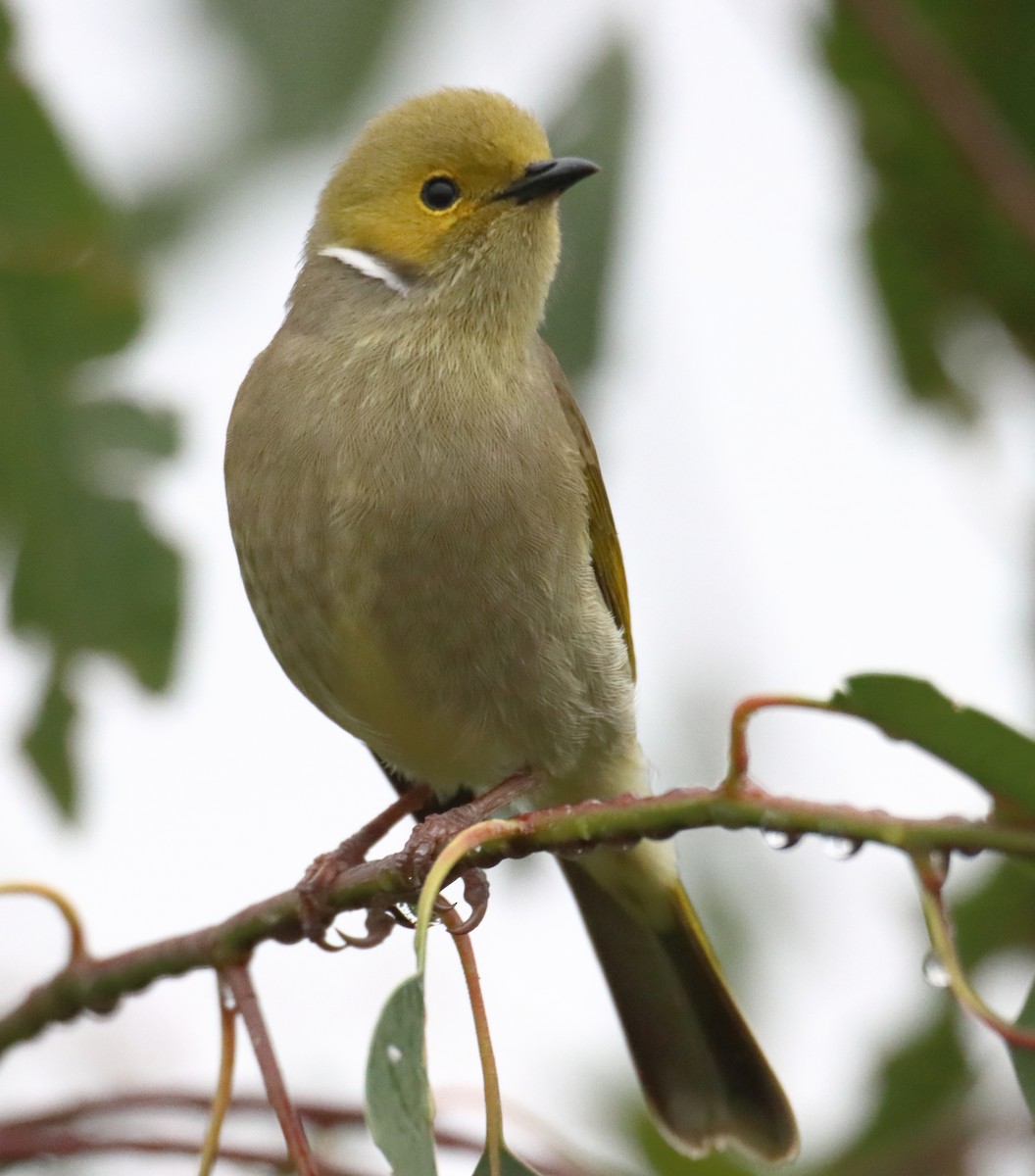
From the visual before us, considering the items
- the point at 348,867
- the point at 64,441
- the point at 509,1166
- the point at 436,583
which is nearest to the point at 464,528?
the point at 436,583

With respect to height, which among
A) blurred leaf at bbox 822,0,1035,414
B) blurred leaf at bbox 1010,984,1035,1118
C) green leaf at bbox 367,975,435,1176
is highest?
blurred leaf at bbox 822,0,1035,414

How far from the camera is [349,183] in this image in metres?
4.66

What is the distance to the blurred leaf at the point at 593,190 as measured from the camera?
4.42 metres

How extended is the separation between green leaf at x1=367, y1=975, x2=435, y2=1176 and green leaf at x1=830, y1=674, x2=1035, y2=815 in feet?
2.28

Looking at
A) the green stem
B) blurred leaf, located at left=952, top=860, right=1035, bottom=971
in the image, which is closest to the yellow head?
blurred leaf, located at left=952, top=860, right=1035, bottom=971

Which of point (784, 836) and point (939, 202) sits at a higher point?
point (939, 202)

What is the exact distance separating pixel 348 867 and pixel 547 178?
5.38 feet

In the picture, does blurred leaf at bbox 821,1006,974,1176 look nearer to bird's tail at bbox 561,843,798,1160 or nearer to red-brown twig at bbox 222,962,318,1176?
bird's tail at bbox 561,843,798,1160

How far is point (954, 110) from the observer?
152 inches

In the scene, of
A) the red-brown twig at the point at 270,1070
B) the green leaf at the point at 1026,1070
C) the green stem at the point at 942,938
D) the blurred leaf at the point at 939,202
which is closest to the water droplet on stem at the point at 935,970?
the green stem at the point at 942,938

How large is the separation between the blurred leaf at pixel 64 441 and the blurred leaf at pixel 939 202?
76.5 inches

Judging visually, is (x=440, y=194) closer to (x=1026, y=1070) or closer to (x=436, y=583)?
(x=436, y=583)

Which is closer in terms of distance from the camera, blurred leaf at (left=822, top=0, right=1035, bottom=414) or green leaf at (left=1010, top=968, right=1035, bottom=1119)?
green leaf at (left=1010, top=968, right=1035, bottom=1119)

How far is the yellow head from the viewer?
14.2 ft
